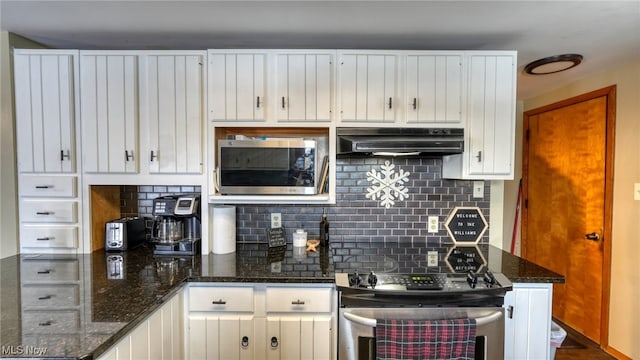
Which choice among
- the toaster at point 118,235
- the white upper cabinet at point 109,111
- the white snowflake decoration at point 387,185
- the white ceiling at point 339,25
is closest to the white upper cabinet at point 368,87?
the white ceiling at point 339,25

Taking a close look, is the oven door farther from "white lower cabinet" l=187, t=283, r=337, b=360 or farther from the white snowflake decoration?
the white snowflake decoration

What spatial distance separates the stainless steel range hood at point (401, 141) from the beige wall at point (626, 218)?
153cm

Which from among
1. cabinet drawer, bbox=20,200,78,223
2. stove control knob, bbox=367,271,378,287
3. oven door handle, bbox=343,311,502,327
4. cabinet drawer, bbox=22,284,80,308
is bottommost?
oven door handle, bbox=343,311,502,327

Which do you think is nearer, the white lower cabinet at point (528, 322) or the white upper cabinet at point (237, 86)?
the white lower cabinet at point (528, 322)

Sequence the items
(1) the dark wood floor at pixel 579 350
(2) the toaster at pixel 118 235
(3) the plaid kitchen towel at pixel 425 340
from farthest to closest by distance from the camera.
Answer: (1) the dark wood floor at pixel 579 350 < (2) the toaster at pixel 118 235 < (3) the plaid kitchen towel at pixel 425 340

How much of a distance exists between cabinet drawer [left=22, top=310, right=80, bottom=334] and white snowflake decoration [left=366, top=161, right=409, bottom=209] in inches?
67.2

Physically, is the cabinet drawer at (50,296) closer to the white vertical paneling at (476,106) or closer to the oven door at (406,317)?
the oven door at (406,317)

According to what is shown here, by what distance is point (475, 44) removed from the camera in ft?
6.78

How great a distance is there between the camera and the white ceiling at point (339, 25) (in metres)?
1.62

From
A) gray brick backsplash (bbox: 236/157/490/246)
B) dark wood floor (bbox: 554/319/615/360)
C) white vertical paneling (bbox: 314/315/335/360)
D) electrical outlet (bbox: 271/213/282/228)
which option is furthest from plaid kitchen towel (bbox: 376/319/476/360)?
dark wood floor (bbox: 554/319/615/360)

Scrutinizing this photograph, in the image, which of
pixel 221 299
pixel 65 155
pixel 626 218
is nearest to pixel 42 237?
pixel 65 155

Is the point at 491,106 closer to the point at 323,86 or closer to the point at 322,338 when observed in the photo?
the point at 323,86

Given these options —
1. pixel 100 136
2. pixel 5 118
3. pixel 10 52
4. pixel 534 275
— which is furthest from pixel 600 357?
pixel 10 52

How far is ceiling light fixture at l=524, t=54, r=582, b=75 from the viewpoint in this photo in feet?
7.34
